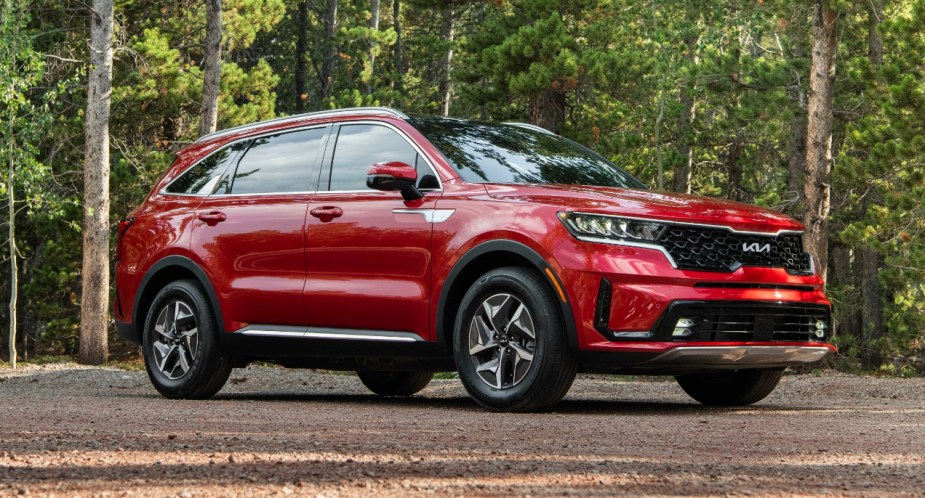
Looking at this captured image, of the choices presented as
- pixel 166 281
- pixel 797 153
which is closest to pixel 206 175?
pixel 166 281

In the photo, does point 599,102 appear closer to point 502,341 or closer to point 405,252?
point 405,252

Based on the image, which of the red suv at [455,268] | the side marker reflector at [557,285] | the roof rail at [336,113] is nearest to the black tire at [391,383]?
the red suv at [455,268]

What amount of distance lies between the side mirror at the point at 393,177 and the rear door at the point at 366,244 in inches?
5.1

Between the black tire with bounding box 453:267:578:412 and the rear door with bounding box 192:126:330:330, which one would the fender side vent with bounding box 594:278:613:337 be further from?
the rear door with bounding box 192:126:330:330

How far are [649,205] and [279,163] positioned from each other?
125 inches

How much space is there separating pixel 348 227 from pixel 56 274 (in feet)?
73.1

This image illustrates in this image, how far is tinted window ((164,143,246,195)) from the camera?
31.8 feet

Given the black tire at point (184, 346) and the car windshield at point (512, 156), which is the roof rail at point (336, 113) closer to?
the car windshield at point (512, 156)

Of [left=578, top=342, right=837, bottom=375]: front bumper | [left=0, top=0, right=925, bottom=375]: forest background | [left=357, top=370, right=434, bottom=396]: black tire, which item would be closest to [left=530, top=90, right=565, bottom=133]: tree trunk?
[left=0, top=0, right=925, bottom=375]: forest background

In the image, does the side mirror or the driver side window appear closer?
the side mirror

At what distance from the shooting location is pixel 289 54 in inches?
1868

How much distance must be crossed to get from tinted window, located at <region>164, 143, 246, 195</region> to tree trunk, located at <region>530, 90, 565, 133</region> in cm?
1727

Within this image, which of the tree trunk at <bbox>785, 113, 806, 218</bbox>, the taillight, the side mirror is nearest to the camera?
the side mirror

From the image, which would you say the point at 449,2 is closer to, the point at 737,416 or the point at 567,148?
the point at 567,148
